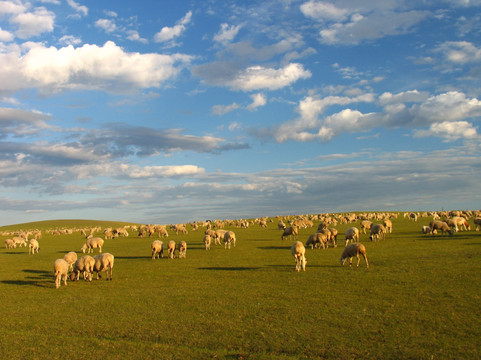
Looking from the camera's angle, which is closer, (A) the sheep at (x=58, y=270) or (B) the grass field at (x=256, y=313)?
(B) the grass field at (x=256, y=313)

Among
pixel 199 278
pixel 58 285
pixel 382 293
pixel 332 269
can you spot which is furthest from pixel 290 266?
pixel 58 285

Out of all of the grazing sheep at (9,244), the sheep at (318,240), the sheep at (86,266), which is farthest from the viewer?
the grazing sheep at (9,244)

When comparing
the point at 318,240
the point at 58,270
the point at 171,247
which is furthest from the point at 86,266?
the point at 318,240

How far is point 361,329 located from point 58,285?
682 inches

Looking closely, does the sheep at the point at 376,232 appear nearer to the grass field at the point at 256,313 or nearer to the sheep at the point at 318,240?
the sheep at the point at 318,240

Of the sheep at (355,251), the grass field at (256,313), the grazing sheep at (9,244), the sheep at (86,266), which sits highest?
the sheep at (355,251)

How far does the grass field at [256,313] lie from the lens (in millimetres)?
10750

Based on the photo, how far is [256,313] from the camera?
1425 cm

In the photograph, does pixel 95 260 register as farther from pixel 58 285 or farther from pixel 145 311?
pixel 145 311

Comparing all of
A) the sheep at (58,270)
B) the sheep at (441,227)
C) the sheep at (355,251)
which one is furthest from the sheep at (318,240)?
the sheep at (58,270)

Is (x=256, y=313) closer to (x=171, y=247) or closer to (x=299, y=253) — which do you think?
(x=299, y=253)

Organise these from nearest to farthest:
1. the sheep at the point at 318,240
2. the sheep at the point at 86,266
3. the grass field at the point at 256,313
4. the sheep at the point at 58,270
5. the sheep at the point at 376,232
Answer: the grass field at the point at 256,313, the sheep at the point at 58,270, the sheep at the point at 86,266, the sheep at the point at 318,240, the sheep at the point at 376,232

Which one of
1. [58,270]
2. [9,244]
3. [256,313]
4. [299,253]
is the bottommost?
[9,244]

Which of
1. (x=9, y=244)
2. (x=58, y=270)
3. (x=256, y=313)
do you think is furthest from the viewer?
(x=9, y=244)
